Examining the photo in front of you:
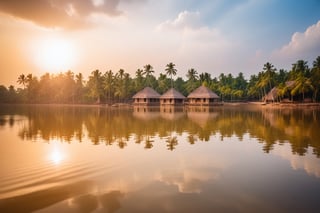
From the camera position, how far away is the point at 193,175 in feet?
22.2

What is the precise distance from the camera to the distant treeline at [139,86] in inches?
2157

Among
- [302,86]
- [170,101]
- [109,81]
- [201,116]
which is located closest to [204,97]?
[170,101]

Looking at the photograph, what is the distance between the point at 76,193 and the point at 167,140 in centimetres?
720

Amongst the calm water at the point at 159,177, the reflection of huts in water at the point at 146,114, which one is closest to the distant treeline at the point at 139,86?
the reflection of huts in water at the point at 146,114

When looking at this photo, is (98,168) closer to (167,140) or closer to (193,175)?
(193,175)

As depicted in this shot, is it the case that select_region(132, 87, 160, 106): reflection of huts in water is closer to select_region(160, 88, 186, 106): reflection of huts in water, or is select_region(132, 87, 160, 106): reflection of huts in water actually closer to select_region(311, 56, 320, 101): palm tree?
select_region(160, 88, 186, 106): reflection of huts in water

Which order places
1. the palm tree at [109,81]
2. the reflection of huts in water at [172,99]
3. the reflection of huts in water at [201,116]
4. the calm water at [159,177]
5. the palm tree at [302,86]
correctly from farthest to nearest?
the palm tree at [109,81], the reflection of huts in water at [172,99], the palm tree at [302,86], the reflection of huts in water at [201,116], the calm water at [159,177]

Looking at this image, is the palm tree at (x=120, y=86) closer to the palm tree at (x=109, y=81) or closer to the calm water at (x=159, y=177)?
the palm tree at (x=109, y=81)

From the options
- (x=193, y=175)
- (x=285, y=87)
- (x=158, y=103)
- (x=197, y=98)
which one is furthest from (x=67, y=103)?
(x=193, y=175)

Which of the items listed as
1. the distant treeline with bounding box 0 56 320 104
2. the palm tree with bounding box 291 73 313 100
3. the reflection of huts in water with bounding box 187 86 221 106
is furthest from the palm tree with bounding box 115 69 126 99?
the palm tree with bounding box 291 73 313 100

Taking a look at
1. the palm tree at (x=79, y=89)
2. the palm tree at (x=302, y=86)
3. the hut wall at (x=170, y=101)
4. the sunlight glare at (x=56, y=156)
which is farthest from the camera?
the palm tree at (x=79, y=89)

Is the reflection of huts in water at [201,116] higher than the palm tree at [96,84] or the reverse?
the reverse

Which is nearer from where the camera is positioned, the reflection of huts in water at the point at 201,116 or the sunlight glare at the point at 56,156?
the sunlight glare at the point at 56,156

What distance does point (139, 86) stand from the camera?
198 ft
